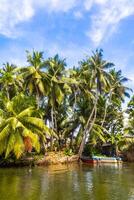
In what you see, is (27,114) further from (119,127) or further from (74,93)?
(119,127)

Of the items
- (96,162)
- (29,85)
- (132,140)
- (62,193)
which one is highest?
(29,85)

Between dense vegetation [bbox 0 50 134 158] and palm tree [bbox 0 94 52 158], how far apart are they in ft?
1.87

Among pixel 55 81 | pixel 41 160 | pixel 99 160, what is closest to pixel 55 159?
pixel 41 160

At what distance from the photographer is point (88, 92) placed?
→ 46.6m

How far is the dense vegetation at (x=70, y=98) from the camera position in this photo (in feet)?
137

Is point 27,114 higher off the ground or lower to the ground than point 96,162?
higher

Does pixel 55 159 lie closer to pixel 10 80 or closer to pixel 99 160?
pixel 99 160

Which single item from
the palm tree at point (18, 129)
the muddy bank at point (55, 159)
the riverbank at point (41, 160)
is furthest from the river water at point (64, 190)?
the muddy bank at point (55, 159)

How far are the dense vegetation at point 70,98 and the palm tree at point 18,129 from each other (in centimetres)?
57

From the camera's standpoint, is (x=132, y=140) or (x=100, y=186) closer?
(x=100, y=186)

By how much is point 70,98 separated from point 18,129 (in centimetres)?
1784

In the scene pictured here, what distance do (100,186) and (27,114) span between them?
14.0m

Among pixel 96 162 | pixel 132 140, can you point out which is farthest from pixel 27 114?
pixel 132 140

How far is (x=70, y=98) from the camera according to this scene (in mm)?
49469
